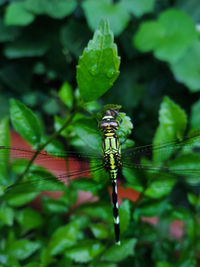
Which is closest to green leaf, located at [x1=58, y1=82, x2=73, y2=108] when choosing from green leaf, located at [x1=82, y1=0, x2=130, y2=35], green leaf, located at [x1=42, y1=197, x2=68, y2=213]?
green leaf, located at [x1=42, y1=197, x2=68, y2=213]

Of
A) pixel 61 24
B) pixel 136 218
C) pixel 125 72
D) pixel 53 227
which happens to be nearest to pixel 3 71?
pixel 61 24

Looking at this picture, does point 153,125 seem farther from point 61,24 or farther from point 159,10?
point 61,24

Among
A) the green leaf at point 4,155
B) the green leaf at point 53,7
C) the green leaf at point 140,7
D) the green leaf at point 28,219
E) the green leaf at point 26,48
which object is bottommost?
the green leaf at point 28,219

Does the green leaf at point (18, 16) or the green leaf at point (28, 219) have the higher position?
the green leaf at point (18, 16)

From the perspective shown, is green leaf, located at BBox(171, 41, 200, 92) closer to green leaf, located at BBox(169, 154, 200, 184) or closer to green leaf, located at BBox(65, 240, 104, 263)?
green leaf, located at BBox(169, 154, 200, 184)

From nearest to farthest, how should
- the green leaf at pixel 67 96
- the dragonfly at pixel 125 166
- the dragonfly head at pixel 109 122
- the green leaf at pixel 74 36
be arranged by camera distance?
the dragonfly head at pixel 109 122 < the dragonfly at pixel 125 166 < the green leaf at pixel 67 96 < the green leaf at pixel 74 36

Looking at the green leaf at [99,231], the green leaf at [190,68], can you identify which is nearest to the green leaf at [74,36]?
the green leaf at [190,68]

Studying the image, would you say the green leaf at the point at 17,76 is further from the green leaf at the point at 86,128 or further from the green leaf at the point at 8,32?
the green leaf at the point at 86,128

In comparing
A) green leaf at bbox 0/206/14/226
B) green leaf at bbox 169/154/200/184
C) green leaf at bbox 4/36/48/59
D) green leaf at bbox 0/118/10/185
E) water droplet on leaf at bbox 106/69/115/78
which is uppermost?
green leaf at bbox 4/36/48/59

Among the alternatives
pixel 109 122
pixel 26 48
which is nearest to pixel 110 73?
pixel 109 122
